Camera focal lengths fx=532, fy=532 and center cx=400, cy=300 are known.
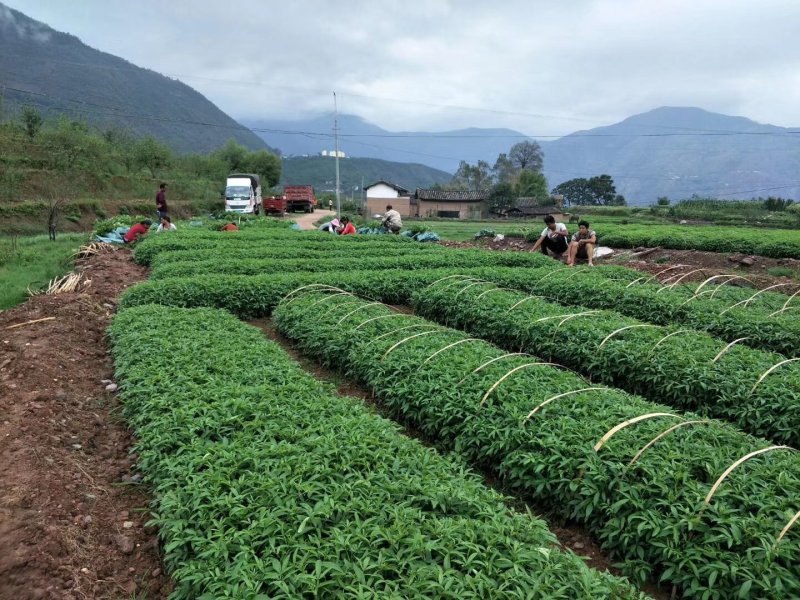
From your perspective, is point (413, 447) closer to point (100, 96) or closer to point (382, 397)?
point (382, 397)

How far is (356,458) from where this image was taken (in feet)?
13.0

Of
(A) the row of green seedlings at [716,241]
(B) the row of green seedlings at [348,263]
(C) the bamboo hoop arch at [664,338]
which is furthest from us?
(A) the row of green seedlings at [716,241]

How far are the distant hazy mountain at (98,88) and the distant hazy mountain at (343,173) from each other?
17.1 m

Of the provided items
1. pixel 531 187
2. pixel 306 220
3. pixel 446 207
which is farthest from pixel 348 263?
pixel 531 187

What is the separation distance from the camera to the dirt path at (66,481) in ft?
10.8

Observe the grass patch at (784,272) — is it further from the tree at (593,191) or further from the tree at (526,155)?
the tree at (526,155)

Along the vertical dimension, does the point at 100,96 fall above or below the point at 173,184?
above

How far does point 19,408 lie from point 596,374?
Result: 6.40 m

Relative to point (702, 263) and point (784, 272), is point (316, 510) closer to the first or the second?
point (784, 272)

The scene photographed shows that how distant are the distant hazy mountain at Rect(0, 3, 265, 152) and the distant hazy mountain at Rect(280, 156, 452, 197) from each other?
17076mm

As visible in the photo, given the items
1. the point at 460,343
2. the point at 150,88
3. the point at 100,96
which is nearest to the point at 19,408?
the point at 460,343

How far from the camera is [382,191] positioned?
2566 inches

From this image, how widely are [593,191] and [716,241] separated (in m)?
68.2

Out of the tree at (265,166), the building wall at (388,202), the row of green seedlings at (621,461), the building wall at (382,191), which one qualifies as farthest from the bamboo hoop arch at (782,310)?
the tree at (265,166)
